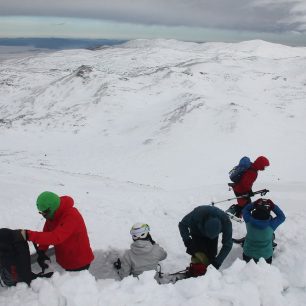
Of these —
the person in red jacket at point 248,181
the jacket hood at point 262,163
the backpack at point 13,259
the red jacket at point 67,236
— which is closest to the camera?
the backpack at point 13,259

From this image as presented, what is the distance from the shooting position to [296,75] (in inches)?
2031

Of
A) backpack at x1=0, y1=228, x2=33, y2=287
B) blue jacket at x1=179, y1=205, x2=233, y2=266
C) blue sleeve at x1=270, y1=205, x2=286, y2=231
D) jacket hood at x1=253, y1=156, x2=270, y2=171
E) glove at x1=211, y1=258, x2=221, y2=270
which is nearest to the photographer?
backpack at x1=0, y1=228, x2=33, y2=287

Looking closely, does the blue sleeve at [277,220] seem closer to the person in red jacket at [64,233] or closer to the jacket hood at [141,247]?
the jacket hood at [141,247]

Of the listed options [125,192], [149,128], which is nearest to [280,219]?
[125,192]

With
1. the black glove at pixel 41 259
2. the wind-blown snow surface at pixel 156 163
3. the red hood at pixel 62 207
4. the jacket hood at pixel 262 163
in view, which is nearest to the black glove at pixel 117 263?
the wind-blown snow surface at pixel 156 163

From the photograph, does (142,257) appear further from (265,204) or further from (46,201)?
(265,204)

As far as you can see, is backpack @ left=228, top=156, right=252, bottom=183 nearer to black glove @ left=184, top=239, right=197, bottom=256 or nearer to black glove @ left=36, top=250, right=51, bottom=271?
black glove @ left=184, top=239, right=197, bottom=256

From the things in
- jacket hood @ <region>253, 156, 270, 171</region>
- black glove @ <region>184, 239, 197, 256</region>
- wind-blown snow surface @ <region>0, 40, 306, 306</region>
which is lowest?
wind-blown snow surface @ <region>0, 40, 306, 306</region>

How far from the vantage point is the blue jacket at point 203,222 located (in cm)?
617

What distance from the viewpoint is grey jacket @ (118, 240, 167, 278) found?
19.0 ft

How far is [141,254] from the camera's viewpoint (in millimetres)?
5852

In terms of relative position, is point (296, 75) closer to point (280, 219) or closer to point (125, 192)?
point (125, 192)

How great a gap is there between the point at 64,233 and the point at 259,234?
3258mm

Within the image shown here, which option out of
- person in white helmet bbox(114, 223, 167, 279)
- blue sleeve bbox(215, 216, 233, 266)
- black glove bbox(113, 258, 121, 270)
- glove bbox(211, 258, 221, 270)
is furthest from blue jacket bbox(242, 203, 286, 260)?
black glove bbox(113, 258, 121, 270)
